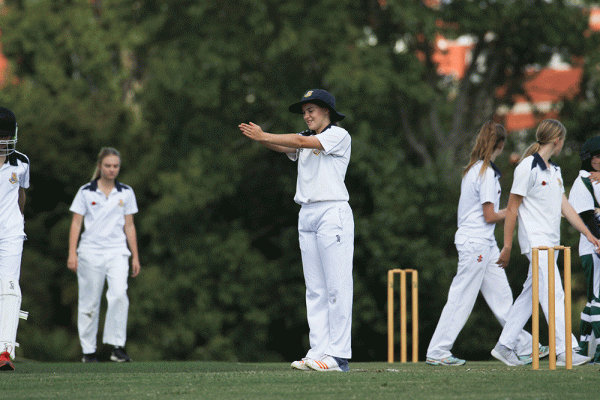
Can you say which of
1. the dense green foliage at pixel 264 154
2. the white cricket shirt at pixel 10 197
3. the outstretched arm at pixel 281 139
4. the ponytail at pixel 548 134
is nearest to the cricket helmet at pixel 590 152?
the ponytail at pixel 548 134

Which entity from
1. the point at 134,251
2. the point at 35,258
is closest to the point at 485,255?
the point at 134,251

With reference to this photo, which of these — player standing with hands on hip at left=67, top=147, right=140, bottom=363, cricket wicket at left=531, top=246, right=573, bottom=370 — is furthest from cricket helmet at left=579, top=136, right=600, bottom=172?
player standing with hands on hip at left=67, top=147, right=140, bottom=363

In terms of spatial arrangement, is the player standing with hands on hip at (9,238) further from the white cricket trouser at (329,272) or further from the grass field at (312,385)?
the white cricket trouser at (329,272)

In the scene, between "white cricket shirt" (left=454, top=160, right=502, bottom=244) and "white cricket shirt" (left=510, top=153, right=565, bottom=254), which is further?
"white cricket shirt" (left=454, top=160, right=502, bottom=244)

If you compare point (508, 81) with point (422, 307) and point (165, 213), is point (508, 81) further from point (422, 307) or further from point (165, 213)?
point (165, 213)

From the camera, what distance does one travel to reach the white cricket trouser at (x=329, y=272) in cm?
649

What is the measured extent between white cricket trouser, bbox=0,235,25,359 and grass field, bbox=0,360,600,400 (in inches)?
12.8

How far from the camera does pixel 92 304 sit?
378 inches

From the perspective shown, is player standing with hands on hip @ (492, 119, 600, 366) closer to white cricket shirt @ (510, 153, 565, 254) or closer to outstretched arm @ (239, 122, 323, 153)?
A: white cricket shirt @ (510, 153, 565, 254)

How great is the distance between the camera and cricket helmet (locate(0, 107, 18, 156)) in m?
6.71

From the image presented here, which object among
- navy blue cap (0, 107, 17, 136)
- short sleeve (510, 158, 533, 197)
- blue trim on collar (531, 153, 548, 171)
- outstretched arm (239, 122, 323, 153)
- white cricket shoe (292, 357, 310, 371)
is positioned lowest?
white cricket shoe (292, 357, 310, 371)

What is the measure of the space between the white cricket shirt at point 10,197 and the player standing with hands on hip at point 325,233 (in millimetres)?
1988

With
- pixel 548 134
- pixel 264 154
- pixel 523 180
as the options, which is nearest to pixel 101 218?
pixel 523 180

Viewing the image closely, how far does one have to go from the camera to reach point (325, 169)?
652 cm
